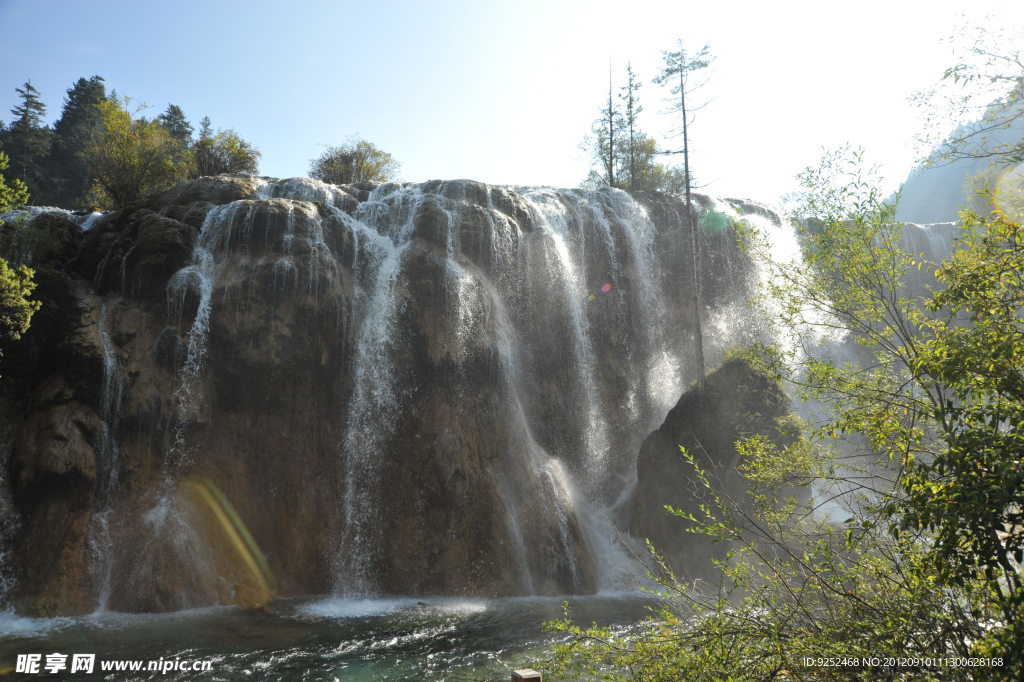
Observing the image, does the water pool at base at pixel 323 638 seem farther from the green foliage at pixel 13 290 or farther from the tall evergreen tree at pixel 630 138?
the tall evergreen tree at pixel 630 138

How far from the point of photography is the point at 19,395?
15219 mm

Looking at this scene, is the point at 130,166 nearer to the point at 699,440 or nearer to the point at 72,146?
the point at 72,146

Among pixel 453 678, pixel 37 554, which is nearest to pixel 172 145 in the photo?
pixel 37 554

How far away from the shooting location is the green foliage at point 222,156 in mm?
36500

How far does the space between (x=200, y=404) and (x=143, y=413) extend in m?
1.33

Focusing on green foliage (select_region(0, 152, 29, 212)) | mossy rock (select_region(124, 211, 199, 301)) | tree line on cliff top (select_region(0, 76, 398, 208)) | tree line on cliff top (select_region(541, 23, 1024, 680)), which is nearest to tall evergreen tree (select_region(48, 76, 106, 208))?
tree line on cliff top (select_region(0, 76, 398, 208))

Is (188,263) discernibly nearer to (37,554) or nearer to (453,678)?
(37,554)

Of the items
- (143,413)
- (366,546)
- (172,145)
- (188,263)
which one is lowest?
(366,546)

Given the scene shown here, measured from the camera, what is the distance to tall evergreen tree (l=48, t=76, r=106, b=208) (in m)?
48.2

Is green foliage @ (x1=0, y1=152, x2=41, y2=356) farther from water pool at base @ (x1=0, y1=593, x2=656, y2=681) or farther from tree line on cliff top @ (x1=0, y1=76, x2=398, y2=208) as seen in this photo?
tree line on cliff top @ (x1=0, y1=76, x2=398, y2=208)

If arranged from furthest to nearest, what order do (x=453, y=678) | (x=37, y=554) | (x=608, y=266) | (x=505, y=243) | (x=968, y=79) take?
(x=608, y=266) → (x=505, y=243) → (x=37, y=554) → (x=453, y=678) → (x=968, y=79)

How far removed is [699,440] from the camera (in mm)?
18969

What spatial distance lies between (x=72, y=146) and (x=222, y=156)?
932 inches

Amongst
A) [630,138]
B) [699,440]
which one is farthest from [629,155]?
[699,440]
